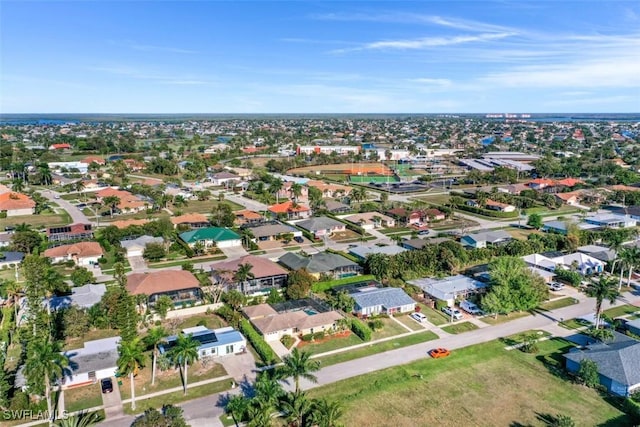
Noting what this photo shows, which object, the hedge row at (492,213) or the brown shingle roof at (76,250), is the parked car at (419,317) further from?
the hedge row at (492,213)

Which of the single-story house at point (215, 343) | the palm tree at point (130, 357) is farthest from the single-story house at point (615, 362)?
the palm tree at point (130, 357)

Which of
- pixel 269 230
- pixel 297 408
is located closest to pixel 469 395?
pixel 297 408

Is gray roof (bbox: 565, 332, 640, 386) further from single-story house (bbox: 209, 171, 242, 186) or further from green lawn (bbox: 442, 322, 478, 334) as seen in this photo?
single-story house (bbox: 209, 171, 242, 186)

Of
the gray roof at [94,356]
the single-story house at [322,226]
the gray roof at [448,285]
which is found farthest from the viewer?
the single-story house at [322,226]

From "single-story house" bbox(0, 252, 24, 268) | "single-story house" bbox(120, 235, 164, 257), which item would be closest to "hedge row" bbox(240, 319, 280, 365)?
"single-story house" bbox(120, 235, 164, 257)

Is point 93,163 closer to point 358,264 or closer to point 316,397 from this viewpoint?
point 358,264
